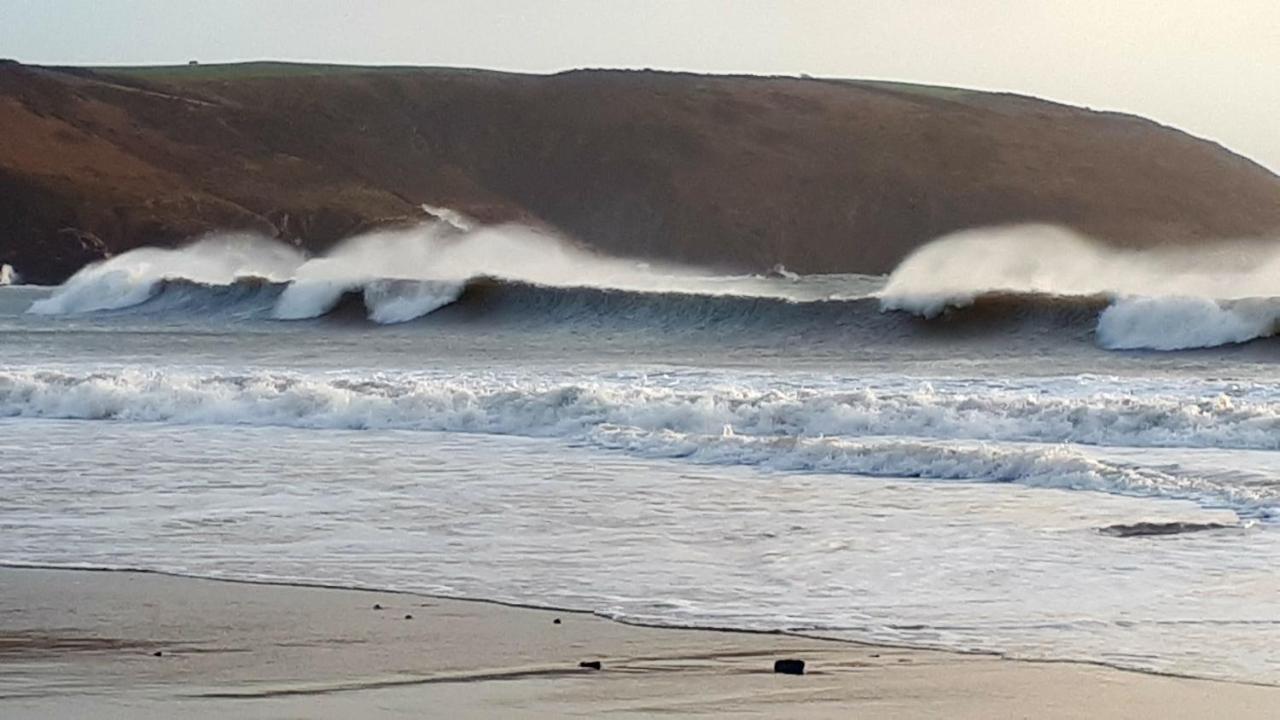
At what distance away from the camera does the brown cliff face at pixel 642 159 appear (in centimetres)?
8625

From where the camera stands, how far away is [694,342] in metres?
26.2

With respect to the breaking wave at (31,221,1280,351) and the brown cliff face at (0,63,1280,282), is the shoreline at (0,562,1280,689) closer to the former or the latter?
the breaking wave at (31,221,1280,351)

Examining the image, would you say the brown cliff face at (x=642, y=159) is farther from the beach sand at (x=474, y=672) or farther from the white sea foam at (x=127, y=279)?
the beach sand at (x=474, y=672)

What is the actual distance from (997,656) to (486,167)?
303 ft

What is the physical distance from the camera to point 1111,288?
95.1 feet

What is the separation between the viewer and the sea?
7203 millimetres

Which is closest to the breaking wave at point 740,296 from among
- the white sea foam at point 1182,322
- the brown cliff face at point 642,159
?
the white sea foam at point 1182,322

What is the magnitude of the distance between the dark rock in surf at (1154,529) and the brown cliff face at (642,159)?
73483 millimetres

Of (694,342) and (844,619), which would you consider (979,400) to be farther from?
(694,342)

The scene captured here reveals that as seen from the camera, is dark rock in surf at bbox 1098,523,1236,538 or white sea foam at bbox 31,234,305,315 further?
white sea foam at bbox 31,234,305,315

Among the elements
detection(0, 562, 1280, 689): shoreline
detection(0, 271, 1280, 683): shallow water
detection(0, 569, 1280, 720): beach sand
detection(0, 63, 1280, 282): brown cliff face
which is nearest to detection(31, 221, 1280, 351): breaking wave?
detection(0, 271, 1280, 683): shallow water

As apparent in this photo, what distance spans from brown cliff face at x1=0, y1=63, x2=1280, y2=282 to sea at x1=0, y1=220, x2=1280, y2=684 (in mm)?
59235

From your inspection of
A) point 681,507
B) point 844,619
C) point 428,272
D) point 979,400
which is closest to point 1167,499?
point 681,507

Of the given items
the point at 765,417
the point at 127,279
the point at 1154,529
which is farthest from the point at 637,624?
the point at 127,279
